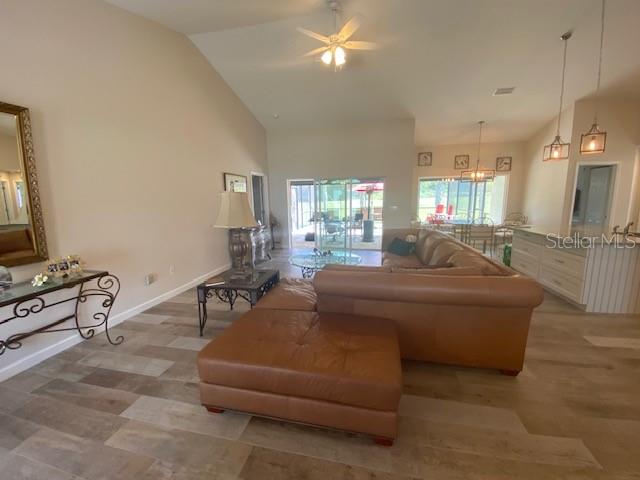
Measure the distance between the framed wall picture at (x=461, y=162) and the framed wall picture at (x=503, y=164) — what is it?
79cm

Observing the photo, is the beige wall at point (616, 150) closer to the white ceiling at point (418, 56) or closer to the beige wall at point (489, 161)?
the white ceiling at point (418, 56)

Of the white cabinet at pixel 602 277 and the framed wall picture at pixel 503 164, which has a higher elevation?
the framed wall picture at pixel 503 164

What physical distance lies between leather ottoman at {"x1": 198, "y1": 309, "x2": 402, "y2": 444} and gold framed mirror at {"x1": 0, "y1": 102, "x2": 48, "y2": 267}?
199 centimetres

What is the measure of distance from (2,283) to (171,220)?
1.89 meters

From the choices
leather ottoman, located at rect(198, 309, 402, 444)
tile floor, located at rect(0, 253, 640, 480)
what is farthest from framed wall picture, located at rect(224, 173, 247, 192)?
leather ottoman, located at rect(198, 309, 402, 444)

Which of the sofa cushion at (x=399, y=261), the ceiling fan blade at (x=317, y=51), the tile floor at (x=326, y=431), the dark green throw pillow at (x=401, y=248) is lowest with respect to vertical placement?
the tile floor at (x=326, y=431)

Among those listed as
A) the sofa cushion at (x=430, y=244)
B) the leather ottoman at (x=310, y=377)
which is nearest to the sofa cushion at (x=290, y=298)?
the leather ottoman at (x=310, y=377)

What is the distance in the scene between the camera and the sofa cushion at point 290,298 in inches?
93.4

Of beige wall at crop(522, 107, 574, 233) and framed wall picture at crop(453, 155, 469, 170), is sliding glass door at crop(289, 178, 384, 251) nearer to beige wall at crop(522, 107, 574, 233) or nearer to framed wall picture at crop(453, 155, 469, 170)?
framed wall picture at crop(453, 155, 469, 170)

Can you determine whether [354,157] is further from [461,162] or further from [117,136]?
[117,136]

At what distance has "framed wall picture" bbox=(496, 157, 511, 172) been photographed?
7477mm

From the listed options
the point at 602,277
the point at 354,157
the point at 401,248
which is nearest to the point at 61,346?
the point at 401,248

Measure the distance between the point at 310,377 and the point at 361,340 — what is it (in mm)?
432

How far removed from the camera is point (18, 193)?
224 cm
